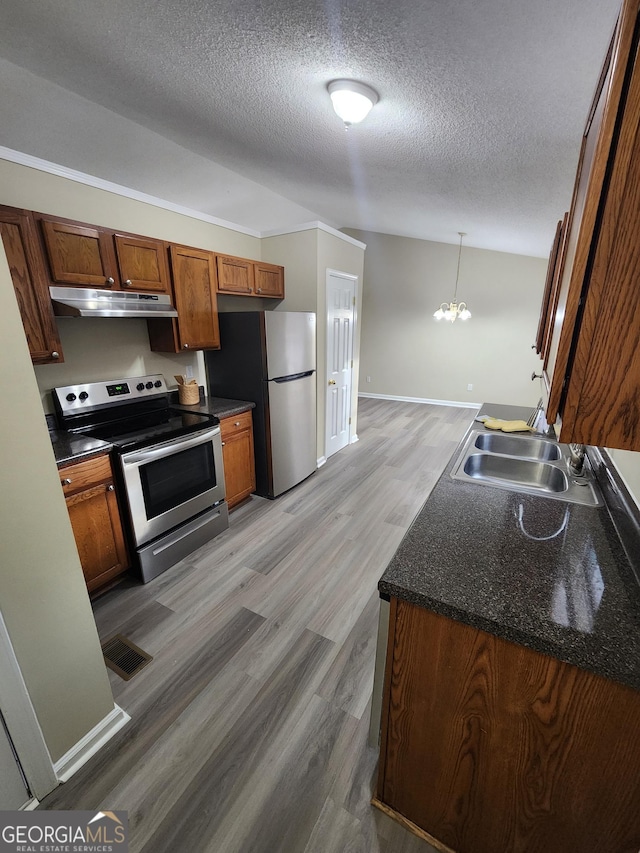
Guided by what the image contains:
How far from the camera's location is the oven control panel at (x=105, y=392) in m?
2.20

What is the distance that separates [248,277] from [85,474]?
213cm

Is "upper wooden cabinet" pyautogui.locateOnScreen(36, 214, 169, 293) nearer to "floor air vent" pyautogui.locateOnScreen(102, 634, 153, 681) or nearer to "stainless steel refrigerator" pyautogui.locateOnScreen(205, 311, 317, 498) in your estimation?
"stainless steel refrigerator" pyautogui.locateOnScreen(205, 311, 317, 498)

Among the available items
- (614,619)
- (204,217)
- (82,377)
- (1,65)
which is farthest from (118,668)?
(204,217)

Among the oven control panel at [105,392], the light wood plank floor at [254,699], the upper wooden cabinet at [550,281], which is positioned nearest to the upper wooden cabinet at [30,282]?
the oven control panel at [105,392]

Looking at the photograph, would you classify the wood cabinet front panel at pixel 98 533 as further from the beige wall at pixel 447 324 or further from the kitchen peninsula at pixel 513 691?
the beige wall at pixel 447 324

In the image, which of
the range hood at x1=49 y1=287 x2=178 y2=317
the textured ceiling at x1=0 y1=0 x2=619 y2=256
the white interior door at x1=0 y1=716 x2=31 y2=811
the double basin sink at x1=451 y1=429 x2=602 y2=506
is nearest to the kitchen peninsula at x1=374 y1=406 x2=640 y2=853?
the double basin sink at x1=451 y1=429 x2=602 y2=506

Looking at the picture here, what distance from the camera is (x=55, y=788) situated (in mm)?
1250

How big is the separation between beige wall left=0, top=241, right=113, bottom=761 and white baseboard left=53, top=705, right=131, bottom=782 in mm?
31

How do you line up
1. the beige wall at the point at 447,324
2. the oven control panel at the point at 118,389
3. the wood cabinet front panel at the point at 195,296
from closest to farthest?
the oven control panel at the point at 118,389
the wood cabinet front panel at the point at 195,296
the beige wall at the point at 447,324

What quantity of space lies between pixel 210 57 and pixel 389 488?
3.17 meters

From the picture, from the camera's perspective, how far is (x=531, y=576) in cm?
98

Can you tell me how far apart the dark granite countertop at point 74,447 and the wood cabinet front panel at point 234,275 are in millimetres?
1572


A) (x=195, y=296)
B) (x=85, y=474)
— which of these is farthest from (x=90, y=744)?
(x=195, y=296)

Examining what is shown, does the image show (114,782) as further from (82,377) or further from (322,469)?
(322,469)
